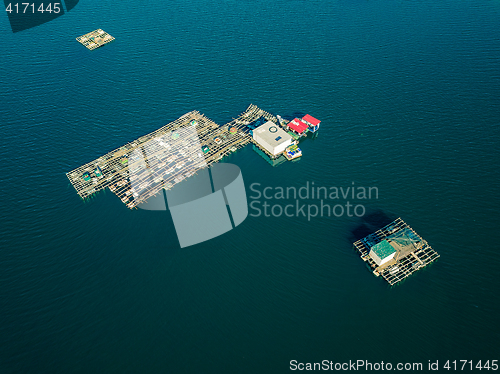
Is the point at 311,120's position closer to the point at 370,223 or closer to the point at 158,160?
the point at 370,223

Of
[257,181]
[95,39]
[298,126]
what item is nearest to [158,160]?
[257,181]

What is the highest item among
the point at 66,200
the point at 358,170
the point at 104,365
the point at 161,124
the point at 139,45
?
the point at 139,45

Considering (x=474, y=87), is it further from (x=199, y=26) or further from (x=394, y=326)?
(x=199, y=26)

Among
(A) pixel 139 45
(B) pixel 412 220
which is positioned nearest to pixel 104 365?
(B) pixel 412 220

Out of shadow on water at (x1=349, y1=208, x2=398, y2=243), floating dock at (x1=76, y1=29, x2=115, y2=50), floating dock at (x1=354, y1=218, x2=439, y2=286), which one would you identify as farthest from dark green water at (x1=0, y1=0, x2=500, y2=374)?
floating dock at (x1=76, y1=29, x2=115, y2=50)

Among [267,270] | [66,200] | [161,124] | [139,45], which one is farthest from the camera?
[139,45]

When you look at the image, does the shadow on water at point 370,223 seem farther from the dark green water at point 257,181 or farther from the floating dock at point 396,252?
the floating dock at point 396,252

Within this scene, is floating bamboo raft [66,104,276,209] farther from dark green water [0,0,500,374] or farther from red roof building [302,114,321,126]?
red roof building [302,114,321,126]
